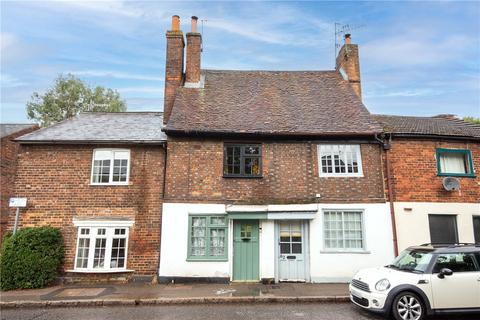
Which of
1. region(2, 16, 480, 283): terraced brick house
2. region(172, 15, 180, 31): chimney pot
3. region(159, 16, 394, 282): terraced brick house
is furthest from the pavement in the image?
region(172, 15, 180, 31): chimney pot

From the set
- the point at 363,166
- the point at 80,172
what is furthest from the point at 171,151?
the point at 363,166

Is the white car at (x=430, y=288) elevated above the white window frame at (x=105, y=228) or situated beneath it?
situated beneath

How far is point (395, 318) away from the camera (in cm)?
687

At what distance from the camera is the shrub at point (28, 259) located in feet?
33.0

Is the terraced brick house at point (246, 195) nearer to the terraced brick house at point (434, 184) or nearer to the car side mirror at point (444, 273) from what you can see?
the terraced brick house at point (434, 184)

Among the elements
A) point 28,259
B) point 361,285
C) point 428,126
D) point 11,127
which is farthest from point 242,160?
point 11,127

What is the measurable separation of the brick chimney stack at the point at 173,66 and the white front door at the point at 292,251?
278 inches

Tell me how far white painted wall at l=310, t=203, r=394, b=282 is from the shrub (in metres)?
9.27

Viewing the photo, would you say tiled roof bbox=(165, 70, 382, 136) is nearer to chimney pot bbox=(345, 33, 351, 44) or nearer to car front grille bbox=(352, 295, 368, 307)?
chimney pot bbox=(345, 33, 351, 44)

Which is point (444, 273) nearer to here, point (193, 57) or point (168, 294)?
point (168, 294)

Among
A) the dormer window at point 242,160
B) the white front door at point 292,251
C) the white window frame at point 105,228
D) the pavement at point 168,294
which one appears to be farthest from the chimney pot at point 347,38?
the white window frame at point 105,228

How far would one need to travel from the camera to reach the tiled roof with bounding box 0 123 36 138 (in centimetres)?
1916

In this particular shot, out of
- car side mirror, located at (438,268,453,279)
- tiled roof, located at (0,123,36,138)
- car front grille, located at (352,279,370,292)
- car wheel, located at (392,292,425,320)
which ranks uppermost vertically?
tiled roof, located at (0,123,36,138)

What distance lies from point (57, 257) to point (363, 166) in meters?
11.8
